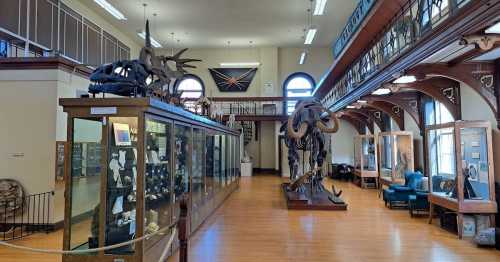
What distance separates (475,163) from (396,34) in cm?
257

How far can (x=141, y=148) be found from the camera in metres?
3.25

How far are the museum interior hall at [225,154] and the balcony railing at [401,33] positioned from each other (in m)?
0.04

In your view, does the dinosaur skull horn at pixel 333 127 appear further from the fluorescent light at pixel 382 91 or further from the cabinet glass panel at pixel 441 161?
the cabinet glass panel at pixel 441 161

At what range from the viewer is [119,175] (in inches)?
136

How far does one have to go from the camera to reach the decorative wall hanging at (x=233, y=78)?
1803 cm

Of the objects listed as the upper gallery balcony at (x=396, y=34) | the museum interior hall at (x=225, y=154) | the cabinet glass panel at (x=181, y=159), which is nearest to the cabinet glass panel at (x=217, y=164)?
the museum interior hall at (x=225, y=154)

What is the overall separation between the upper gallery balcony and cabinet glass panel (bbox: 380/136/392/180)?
1.75 meters

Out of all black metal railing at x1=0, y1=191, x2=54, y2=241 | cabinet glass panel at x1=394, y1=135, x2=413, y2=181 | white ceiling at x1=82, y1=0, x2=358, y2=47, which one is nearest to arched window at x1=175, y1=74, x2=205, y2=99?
white ceiling at x1=82, y1=0, x2=358, y2=47

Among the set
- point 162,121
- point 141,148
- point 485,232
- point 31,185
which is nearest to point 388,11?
point 485,232

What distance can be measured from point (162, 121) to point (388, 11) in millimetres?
4357

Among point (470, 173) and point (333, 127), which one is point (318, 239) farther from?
point (333, 127)

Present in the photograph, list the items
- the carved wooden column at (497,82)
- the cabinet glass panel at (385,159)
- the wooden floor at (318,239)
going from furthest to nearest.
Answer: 1. the cabinet glass panel at (385,159)
2. the carved wooden column at (497,82)
3. the wooden floor at (318,239)

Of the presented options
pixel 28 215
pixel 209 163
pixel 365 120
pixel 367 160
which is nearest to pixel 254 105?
pixel 365 120

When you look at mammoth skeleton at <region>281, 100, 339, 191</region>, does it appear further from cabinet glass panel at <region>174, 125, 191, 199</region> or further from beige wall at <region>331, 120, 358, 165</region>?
beige wall at <region>331, 120, 358, 165</region>
